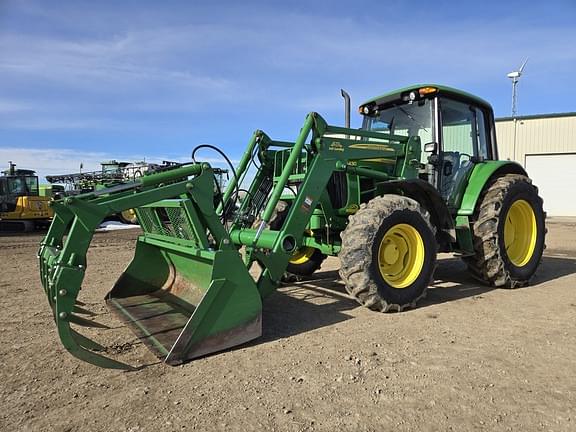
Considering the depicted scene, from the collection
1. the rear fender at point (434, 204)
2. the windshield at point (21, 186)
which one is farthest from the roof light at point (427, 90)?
the windshield at point (21, 186)

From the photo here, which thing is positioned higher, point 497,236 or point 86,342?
point 497,236

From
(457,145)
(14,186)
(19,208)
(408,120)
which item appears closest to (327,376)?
(408,120)

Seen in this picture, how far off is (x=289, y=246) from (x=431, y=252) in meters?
1.72

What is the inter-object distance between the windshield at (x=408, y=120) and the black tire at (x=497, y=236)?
1093mm

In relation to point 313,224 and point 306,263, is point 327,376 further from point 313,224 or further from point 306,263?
point 306,263

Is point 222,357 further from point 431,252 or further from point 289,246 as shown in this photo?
point 431,252

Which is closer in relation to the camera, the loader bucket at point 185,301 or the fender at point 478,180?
the loader bucket at point 185,301

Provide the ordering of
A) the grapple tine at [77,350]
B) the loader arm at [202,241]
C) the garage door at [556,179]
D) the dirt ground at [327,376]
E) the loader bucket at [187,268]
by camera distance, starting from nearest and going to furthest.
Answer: the dirt ground at [327,376] → the grapple tine at [77,350] → the loader bucket at [187,268] → the loader arm at [202,241] → the garage door at [556,179]

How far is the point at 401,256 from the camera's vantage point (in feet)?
16.9

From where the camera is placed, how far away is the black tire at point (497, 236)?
573cm

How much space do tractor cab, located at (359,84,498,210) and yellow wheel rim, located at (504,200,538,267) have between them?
857mm

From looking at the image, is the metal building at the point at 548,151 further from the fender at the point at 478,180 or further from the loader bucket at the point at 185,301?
the loader bucket at the point at 185,301

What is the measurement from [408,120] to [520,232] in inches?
90.9

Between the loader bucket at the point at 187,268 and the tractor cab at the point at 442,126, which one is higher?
the tractor cab at the point at 442,126
